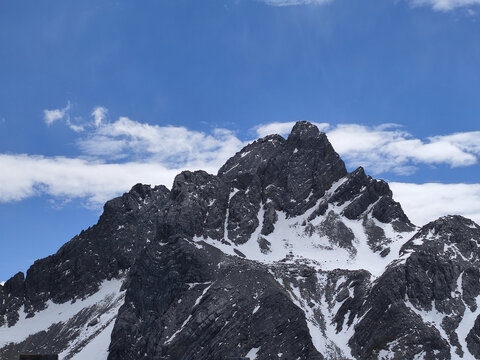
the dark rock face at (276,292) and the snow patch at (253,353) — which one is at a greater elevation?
the dark rock face at (276,292)

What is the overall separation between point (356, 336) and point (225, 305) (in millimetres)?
29228

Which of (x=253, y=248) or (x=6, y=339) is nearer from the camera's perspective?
(x=253, y=248)

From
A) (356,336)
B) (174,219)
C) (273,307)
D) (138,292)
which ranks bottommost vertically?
(356,336)

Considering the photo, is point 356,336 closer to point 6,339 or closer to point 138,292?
point 138,292

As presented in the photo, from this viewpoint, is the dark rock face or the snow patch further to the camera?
the dark rock face

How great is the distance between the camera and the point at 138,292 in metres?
158

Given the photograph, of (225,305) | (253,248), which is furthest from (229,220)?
(225,305)

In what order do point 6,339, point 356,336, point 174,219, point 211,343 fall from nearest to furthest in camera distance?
1. point 211,343
2. point 356,336
3. point 174,219
4. point 6,339

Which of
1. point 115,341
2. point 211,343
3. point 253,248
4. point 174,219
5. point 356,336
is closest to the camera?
point 211,343

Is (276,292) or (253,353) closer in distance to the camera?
(253,353)

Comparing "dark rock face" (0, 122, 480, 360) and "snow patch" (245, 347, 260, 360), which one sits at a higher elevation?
"dark rock face" (0, 122, 480, 360)

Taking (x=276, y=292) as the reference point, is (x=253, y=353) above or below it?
below

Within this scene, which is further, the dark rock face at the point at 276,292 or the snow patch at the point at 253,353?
the dark rock face at the point at 276,292

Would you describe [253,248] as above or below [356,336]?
above
